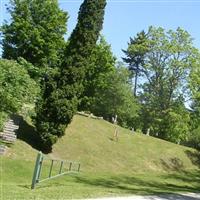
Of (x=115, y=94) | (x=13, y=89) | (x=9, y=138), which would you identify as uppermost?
(x=115, y=94)

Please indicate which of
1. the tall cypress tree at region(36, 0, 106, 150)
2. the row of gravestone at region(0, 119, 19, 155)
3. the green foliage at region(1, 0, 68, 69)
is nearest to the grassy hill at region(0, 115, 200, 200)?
the row of gravestone at region(0, 119, 19, 155)

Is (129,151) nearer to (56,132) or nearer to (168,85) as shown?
(56,132)

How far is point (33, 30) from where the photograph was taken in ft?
134

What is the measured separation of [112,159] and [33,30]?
14431 millimetres

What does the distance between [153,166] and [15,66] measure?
1530cm

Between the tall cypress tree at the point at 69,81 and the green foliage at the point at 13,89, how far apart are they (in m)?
1.92

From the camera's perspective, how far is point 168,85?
5459 centimetres

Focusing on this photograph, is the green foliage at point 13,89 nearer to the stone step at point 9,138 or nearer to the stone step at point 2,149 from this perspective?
the stone step at point 2,149

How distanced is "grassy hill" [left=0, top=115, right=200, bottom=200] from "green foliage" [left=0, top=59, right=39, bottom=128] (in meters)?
2.82

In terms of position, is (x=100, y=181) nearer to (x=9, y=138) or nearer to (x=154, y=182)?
(x=154, y=182)

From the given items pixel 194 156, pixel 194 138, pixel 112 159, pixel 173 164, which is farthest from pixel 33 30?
pixel 194 138

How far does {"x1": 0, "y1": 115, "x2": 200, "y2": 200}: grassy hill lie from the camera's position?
2490cm

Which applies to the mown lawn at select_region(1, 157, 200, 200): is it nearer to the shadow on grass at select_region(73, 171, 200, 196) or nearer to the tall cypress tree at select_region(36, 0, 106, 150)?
the shadow on grass at select_region(73, 171, 200, 196)

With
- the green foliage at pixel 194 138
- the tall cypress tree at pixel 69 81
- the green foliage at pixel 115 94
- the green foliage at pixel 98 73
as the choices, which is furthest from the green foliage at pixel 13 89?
the green foliage at pixel 194 138
